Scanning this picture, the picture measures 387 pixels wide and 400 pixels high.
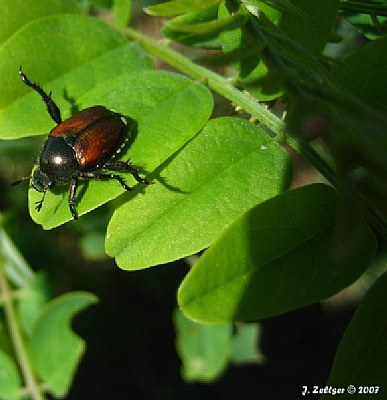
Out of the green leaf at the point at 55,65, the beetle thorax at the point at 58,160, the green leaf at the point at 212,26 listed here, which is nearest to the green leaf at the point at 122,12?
the green leaf at the point at 55,65

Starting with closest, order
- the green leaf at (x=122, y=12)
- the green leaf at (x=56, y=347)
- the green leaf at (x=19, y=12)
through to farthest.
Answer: the green leaf at (x=19, y=12)
the green leaf at (x=122, y=12)
the green leaf at (x=56, y=347)

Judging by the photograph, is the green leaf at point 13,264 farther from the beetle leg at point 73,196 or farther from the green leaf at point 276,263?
the green leaf at point 276,263

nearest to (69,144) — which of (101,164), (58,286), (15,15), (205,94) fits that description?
(101,164)

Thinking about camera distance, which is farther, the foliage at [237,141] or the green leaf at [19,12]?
the green leaf at [19,12]

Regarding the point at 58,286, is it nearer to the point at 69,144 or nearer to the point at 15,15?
the point at 69,144

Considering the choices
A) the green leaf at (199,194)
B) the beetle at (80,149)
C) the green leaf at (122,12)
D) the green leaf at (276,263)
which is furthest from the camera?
the green leaf at (122,12)

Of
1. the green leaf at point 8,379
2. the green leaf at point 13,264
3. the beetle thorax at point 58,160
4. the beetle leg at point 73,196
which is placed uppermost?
the beetle leg at point 73,196

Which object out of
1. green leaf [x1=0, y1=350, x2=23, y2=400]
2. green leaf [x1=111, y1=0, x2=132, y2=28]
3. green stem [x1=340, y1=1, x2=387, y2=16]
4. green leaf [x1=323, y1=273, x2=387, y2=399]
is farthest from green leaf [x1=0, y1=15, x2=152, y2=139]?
green leaf [x1=0, y1=350, x2=23, y2=400]

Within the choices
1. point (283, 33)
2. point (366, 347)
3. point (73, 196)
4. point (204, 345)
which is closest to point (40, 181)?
point (73, 196)
